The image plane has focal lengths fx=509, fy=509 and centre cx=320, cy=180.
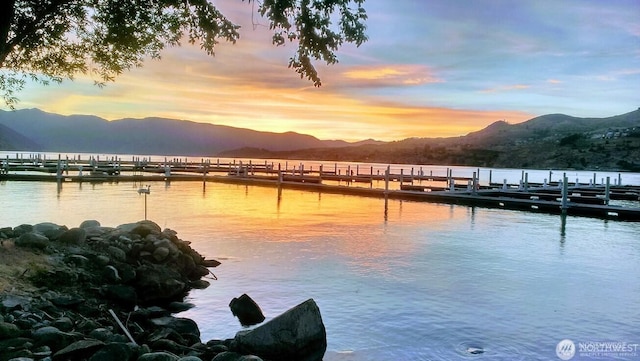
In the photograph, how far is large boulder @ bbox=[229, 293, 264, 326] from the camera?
832 centimetres

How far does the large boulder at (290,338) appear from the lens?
6727mm

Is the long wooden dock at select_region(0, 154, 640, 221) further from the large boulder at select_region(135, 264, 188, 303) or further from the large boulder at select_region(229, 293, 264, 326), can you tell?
the large boulder at select_region(135, 264, 188, 303)

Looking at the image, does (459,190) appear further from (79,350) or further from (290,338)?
(79,350)

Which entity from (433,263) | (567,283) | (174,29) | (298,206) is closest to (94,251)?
(174,29)

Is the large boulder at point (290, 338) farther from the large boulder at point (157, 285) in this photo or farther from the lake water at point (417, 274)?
the large boulder at point (157, 285)

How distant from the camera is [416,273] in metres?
11.5

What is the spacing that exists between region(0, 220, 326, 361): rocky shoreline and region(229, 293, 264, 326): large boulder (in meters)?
0.11

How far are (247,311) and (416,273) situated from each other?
459cm

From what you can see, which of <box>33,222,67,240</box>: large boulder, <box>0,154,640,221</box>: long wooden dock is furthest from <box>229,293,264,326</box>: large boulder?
<box>0,154,640,221</box>: long wooden dock

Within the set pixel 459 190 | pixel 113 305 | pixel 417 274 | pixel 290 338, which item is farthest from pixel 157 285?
pixel 459 190

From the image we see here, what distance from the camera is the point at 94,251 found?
34.2 ft

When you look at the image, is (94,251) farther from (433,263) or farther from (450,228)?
(450,228)

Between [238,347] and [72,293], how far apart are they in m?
3.53

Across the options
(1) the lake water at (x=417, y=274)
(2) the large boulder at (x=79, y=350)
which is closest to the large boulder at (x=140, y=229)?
(1) the lake water at (x=417, y=274)
